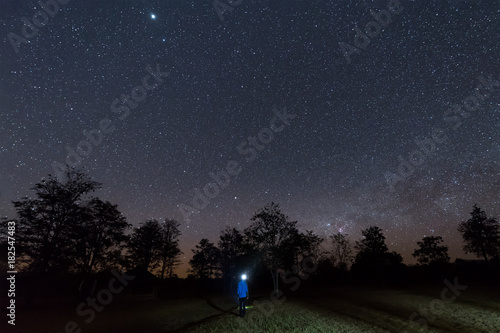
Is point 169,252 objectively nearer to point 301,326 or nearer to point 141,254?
point 141,254

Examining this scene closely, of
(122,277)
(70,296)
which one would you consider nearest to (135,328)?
(122,277)

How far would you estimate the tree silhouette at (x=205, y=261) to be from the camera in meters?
64.6

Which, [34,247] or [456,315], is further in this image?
[34,247]

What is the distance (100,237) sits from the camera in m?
35.6

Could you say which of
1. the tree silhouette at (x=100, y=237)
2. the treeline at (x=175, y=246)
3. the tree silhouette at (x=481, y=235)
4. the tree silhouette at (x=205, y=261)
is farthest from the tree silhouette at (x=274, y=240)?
the tree silhouette at (x=481, y=235)

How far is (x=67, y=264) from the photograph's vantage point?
27219mm

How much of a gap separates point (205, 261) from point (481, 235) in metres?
65.1

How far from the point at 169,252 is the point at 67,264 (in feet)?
96.3

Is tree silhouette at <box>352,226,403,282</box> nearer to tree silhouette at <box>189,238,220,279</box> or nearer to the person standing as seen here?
tree silhouette at <box>189,238,220,279</box>

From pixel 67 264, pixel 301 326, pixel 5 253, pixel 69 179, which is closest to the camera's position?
pixel 301 326

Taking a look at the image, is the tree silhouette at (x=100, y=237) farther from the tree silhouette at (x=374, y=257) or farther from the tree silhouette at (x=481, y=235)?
the tree silhouette at (x=481, y=235)

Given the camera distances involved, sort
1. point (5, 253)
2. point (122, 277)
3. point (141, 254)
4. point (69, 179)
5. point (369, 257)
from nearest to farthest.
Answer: point (5, 253), point (69, 179), point (122, 277), point (141, 254), point (369, 257)

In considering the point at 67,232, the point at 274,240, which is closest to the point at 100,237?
the point at 67,232

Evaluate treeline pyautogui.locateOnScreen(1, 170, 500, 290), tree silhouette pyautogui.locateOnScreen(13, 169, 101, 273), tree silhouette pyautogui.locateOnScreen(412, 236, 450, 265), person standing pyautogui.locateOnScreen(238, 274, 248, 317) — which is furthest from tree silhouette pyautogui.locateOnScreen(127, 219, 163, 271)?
tree silhouette pyautogui.locateOnScreen(412, 236, 450, 265)
